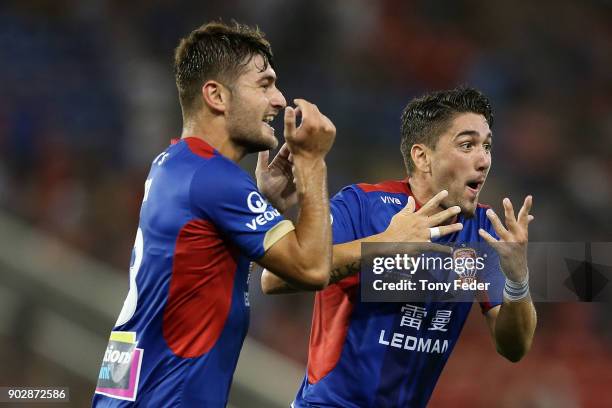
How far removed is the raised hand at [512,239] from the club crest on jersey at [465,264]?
1.13 ft

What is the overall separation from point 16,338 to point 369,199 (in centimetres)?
333

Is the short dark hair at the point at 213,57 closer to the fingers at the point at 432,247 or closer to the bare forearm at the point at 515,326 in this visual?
the fingers at the point at 432,247

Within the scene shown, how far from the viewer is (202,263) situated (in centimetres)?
348

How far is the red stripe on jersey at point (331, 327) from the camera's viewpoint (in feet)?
14.4

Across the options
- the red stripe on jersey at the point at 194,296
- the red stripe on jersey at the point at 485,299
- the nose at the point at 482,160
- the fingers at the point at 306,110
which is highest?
the nose at the point at 482,160

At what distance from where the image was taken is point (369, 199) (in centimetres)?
457

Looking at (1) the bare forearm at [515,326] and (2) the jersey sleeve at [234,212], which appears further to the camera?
(1) the bare forearm at [515,326]

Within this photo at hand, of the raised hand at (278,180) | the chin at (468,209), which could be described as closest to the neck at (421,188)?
the chin at (468,209)

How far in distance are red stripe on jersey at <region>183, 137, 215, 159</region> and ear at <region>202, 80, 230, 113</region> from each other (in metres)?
0.15

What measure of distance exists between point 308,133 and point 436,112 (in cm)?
137

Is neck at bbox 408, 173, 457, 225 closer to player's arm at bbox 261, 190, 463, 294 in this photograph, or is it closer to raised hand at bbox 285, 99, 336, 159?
player's arm at bbox 261, 190, 463, 294

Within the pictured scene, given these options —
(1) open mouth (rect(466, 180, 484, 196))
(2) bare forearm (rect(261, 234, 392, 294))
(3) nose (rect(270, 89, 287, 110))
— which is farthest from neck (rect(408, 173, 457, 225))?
(3) nose (rect(270, 89, 287, 110))

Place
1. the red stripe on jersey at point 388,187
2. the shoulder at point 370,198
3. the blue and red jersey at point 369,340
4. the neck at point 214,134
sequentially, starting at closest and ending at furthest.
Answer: the neck at point 214,134
the blue and red jersey at point 369,340
the shoulder at point 370,198
the red stripe on jersey at point 388,187

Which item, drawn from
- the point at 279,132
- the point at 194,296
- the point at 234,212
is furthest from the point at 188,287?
the point at 279,132
